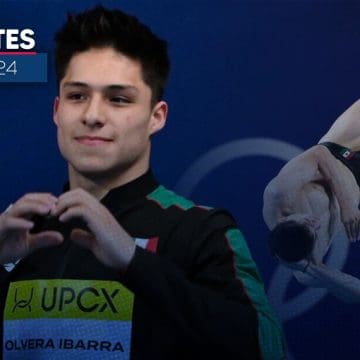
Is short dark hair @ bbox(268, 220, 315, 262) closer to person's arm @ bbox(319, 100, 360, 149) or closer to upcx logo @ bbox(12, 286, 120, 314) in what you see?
person's arm @ bbox(319, 100, 360, 149)

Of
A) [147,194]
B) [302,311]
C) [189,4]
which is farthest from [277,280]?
[189,4]

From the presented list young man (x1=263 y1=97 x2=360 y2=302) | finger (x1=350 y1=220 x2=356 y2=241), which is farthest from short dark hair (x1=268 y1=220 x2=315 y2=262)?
finger (x1=350 y1=220 x2=356 y2=241)

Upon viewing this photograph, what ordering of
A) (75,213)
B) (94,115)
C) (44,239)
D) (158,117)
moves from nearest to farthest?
(75,213)
(44,239)
(94,115)
(158,117)

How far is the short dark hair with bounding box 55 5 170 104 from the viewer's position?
1.85 m

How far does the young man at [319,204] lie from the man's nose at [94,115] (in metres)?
0.48

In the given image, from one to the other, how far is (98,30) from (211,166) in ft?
1.48

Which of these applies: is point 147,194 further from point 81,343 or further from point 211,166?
point 81,343

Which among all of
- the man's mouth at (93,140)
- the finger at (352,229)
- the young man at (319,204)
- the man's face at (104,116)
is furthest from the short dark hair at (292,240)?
the man's mouth at (93,140)

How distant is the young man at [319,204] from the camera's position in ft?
6.29

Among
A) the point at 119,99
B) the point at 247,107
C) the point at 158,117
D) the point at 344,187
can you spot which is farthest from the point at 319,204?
the point at 119,99

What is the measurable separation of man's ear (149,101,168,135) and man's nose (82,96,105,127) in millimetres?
147

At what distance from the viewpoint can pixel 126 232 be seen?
1.65 metres

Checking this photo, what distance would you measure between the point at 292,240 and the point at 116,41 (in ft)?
2.24

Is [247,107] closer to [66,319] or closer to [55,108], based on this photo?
[55,108]
